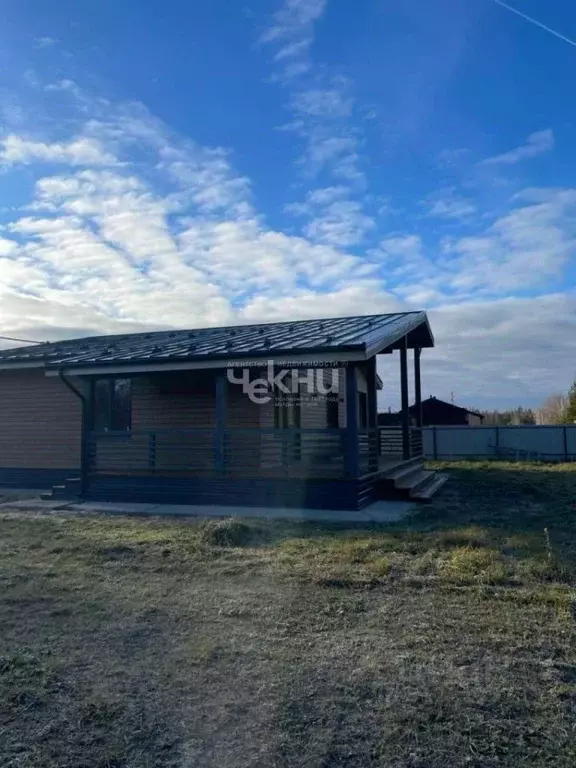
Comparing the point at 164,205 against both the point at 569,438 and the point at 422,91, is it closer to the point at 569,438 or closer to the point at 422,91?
the point at 422,91

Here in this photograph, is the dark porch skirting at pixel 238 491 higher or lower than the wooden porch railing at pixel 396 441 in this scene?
lower

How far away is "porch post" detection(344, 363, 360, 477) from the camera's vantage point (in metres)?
10.3

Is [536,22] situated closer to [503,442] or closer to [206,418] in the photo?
[206,418]

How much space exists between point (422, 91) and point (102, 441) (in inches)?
340

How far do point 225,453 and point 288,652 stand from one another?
7.59 metres

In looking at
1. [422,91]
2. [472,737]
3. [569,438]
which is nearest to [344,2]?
[422,91]

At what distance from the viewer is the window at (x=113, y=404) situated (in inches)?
534

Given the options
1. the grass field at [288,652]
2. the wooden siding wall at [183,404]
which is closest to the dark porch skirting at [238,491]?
the wooden siding wall at [183,404]

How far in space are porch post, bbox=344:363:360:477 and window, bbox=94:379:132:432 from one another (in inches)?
213

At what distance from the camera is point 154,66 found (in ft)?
31.2

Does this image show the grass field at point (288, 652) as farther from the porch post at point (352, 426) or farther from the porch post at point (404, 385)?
the porch post at point (404, 385)

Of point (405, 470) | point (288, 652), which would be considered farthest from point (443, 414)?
point (288, 652)

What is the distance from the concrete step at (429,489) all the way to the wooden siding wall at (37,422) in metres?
7.34

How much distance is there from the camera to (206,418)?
12844mm
